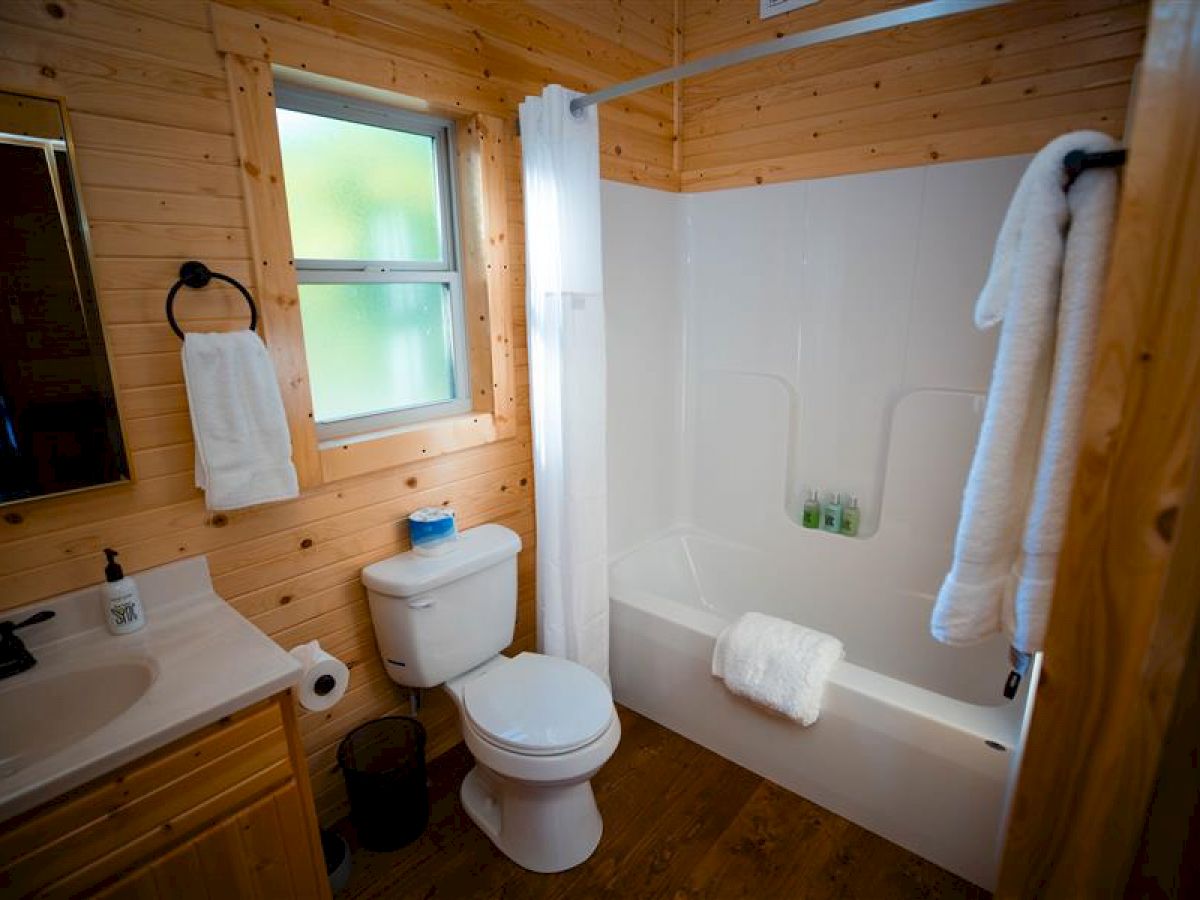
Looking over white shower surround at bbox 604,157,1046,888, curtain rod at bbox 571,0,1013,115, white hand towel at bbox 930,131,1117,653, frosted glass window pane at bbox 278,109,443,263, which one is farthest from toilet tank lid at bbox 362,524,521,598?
curtain rod at bbox 571,0,1013,115

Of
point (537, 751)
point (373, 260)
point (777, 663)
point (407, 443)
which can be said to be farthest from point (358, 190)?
point (777, 663)

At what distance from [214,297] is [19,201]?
0.35 meters

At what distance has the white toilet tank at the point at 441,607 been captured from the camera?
1.69 meters

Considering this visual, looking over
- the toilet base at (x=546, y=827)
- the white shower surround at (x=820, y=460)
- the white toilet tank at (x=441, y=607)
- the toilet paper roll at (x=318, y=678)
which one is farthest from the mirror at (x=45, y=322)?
the white shower surround at (x=820, y=460)

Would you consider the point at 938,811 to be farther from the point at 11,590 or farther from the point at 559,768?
the point at 11,590

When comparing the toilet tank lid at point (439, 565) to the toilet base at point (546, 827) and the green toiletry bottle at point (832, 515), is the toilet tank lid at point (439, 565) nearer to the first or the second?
the toilet base at point (546, 827)

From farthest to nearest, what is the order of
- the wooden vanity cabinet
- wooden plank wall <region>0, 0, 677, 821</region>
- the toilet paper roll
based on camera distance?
the toilet paper roll → wooden plank wall <region>0, 0, 677, 821</region> → the wooden vanity cabinet

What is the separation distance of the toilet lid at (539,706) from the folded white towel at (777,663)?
0.43 metres

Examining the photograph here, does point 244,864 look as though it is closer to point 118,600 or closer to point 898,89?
point 118,600

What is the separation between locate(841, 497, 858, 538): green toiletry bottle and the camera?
245 centimetres

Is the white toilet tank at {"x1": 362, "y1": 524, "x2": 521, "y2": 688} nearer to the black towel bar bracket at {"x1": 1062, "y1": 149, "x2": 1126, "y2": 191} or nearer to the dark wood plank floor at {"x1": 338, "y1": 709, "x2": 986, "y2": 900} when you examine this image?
the dark wood plank floor at {"x1": 338, "y1": 709, "x2": 986, "y2": 900}

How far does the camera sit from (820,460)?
251cm

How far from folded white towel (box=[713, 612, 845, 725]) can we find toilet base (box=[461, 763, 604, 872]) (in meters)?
0.55

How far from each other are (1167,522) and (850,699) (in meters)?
1.32
